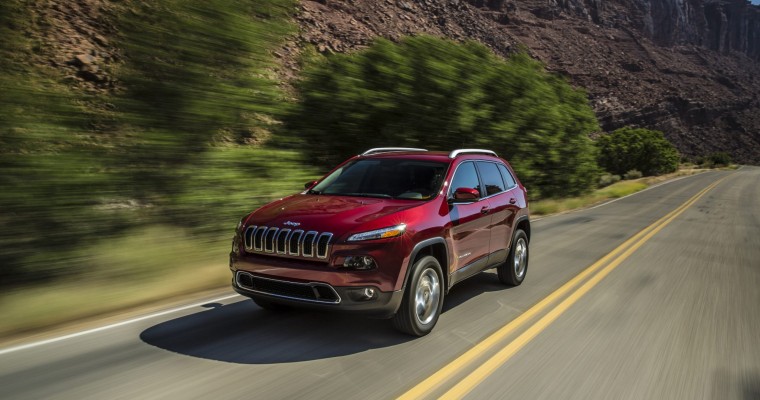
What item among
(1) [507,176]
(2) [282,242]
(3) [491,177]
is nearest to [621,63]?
(1) [507,176]

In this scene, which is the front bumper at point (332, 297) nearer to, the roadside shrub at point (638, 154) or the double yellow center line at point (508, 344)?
the double yellow center line at point (508, 344)

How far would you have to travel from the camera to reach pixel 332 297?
Result: 15.5 feet

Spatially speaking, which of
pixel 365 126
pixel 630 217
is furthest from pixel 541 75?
pixel 365 126

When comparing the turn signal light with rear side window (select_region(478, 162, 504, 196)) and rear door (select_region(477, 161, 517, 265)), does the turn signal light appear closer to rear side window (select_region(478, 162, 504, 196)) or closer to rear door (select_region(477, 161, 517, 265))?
rear door (select_region(477, 161, 517, 265))

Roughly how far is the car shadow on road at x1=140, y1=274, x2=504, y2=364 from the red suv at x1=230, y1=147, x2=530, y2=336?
11.4 inches

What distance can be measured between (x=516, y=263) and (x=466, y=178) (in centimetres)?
185

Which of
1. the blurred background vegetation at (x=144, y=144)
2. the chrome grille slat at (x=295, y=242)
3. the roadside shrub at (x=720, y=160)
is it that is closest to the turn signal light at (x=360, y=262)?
the chrome grille slat at (x=295, y=242)

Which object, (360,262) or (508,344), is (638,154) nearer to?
(508,344)

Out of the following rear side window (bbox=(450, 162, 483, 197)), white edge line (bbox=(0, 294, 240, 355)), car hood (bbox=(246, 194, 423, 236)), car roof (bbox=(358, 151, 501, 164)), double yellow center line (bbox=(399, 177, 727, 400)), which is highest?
car roof (bbox=(358, 151, 501, 164))

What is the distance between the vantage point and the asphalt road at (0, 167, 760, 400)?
13.6 feet

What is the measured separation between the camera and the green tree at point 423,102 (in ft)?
48.3

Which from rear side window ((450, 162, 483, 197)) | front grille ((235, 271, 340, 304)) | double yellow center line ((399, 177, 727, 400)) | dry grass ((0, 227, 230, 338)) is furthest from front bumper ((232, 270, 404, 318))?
dry grass ((0, 227, 230, 338))

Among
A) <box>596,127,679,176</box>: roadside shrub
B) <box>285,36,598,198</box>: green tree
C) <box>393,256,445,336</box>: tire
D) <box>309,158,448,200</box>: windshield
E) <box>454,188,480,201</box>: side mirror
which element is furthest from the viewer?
<box>596,127,679,176</box>: roadside shrub

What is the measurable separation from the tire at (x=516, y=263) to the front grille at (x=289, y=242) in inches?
135
